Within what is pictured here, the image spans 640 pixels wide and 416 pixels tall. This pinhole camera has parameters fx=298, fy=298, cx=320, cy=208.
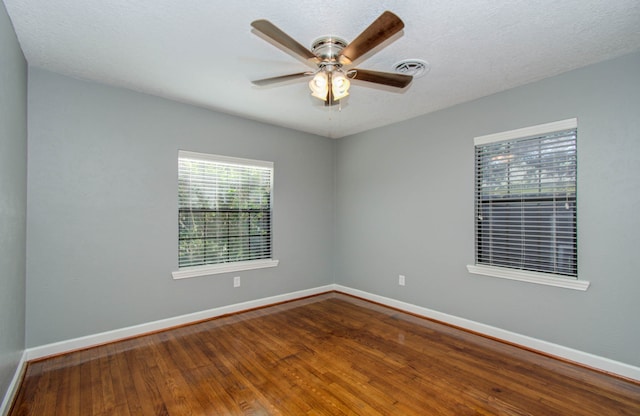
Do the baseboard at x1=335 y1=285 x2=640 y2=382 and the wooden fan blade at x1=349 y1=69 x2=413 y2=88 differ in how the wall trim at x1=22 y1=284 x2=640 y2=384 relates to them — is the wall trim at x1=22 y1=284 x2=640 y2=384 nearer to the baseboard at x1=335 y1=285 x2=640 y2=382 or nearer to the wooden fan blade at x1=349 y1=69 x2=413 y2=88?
the baseboard at x1=335 y1=285 x2=640 y2=382

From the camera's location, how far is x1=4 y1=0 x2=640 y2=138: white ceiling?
1.82 metres

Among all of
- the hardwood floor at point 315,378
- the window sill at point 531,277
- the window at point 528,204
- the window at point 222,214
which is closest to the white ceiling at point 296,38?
the window at point 528,204

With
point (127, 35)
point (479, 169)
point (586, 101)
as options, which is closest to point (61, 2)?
point (127, 35)

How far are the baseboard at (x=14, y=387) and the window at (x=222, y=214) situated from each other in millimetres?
1308

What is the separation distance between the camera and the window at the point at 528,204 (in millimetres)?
2676

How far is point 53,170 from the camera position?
2688 mm

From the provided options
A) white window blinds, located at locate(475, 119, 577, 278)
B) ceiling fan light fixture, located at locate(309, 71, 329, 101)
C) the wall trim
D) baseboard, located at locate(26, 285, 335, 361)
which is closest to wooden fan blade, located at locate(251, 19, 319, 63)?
ceiling fan light fixture, located at locate(309, 71, 329, 101)

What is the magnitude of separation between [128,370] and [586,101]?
4.46 m

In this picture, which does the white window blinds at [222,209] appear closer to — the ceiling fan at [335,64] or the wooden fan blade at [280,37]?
the ceiling fan at [335,64]

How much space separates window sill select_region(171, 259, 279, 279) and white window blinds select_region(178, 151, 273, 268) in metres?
0.06

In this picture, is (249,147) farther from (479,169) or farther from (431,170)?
(479,169)

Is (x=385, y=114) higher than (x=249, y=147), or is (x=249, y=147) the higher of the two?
(x=385, y=114)

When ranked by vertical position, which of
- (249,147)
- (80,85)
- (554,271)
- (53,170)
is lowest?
(554,271)

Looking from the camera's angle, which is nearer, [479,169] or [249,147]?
[479,169]
